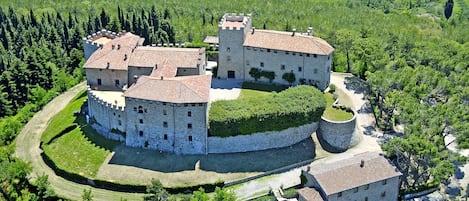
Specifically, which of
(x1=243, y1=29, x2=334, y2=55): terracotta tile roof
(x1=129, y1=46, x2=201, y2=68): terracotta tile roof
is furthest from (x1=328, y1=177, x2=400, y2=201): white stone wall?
(x1=129, y1=46, x2=201, y2=68): terracotta tile roof

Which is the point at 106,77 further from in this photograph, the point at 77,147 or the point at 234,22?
the point at 234,22

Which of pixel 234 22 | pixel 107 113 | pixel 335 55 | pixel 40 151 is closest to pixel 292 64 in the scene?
pixel 234 22

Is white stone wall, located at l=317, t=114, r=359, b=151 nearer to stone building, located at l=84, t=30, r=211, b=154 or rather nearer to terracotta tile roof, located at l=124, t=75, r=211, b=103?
stone building, located at l=84, t=30, r=211, b=154

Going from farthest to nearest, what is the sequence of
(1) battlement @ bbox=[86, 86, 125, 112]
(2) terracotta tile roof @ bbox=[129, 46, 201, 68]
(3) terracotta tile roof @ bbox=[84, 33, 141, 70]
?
1. (3) terracotta tile roof @ bbox=[84, 33, 141, 70]
2. (2) terracotta tile roof @ bbox=[129, 46, 201, 68]
3. (1) battlement @ bbox=[86, 86, 125, 112]

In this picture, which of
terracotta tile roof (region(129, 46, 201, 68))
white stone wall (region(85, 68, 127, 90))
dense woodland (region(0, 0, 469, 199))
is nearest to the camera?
dense woodland (region(0, 0, 469, 199))

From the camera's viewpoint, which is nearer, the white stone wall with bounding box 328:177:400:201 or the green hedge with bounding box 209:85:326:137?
the white stone wall with bounding box 328:177:400:201

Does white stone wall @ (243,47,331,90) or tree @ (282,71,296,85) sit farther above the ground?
white stone wall @ (243,47,331,90)
